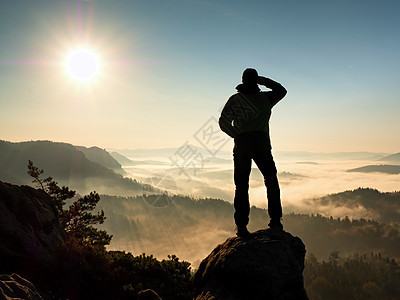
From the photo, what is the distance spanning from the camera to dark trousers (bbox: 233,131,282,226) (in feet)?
23.4

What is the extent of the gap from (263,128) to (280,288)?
3.92 metres

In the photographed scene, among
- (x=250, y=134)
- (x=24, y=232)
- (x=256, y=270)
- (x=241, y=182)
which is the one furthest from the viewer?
(x=24, y=232)

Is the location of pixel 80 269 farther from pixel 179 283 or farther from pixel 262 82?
pixel 262 82

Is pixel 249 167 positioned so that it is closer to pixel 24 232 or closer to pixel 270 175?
pixel 270 175

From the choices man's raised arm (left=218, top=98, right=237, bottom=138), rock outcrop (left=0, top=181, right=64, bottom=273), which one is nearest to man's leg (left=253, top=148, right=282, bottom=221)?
man's raised arm (left=218, top=98, right=237, bottom=138)

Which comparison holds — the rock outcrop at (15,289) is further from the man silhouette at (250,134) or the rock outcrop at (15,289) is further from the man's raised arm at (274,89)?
the man's raised arm at (274,89)

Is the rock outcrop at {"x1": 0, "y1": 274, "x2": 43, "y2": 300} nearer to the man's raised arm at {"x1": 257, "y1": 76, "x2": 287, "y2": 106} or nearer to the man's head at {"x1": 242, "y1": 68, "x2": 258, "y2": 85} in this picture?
the man's head at {"x1": 242, "y1": 68, "x2": 258, "y2": 85}

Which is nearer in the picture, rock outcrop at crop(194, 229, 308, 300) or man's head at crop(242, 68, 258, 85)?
rock outcrop at crop(194, 229, 308, 300)

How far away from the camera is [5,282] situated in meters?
4.68

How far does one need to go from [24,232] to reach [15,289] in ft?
17.1

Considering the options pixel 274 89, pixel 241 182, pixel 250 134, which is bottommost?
pixel 241 182

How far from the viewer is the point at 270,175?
23.6 feet

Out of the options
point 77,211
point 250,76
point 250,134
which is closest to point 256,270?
point 250,134

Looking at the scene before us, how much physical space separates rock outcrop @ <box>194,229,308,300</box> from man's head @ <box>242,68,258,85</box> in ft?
13.7
